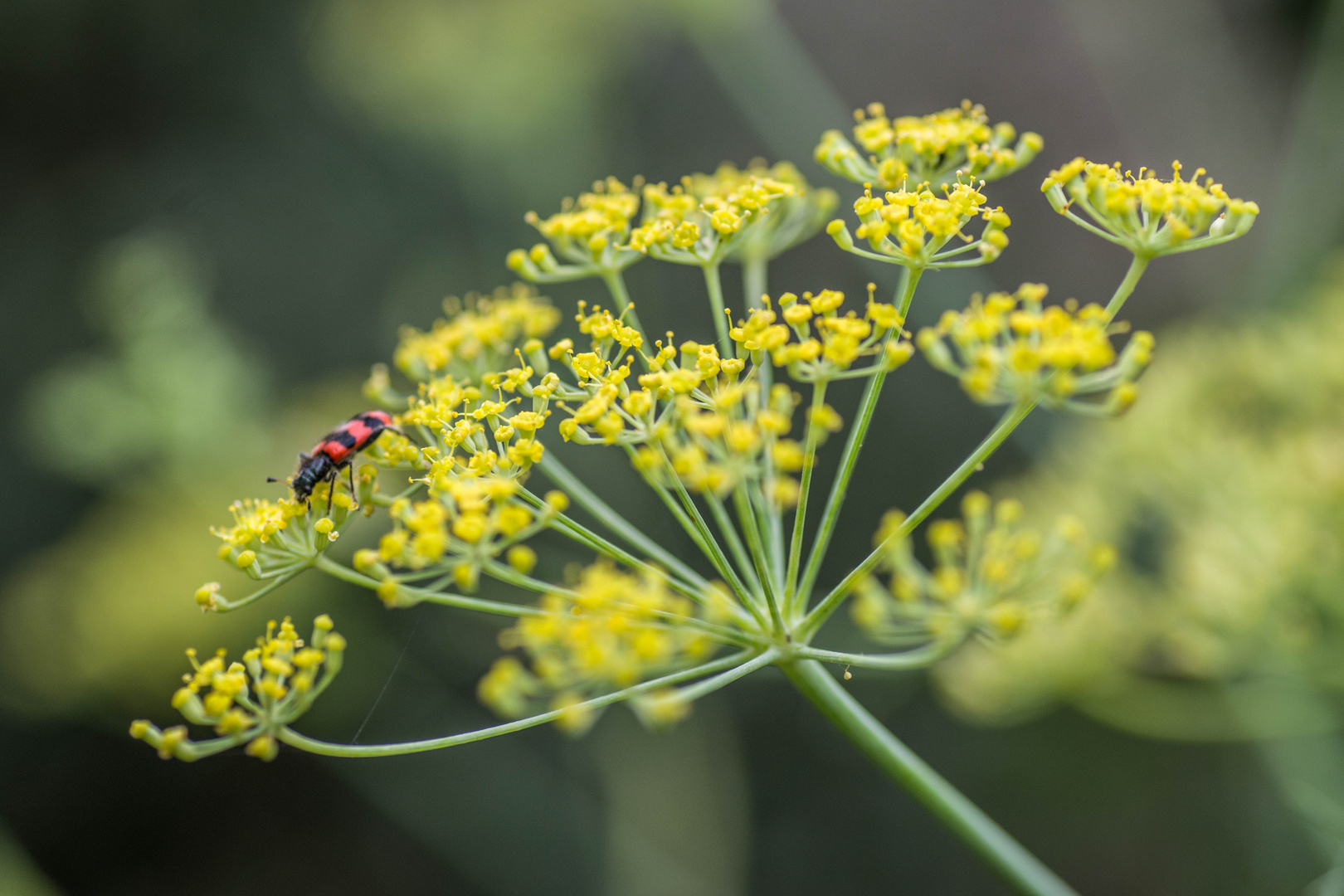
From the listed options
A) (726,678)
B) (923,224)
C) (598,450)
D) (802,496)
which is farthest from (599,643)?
(598,450)

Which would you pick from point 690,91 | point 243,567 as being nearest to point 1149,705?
point 243,567

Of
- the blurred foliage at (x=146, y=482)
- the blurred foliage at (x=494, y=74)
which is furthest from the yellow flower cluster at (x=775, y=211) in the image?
the blurred foliage at (x=146, y=482)

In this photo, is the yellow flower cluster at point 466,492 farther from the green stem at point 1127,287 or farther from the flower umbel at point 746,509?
the green stem at point 1127,287

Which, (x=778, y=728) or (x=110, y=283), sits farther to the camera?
(x=778, y=728)

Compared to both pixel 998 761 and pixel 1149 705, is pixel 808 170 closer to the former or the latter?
pixel 1149 705

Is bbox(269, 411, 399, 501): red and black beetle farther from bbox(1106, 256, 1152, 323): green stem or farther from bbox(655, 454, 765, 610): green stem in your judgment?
bbox(1106, 256, 1152, 323): green stem

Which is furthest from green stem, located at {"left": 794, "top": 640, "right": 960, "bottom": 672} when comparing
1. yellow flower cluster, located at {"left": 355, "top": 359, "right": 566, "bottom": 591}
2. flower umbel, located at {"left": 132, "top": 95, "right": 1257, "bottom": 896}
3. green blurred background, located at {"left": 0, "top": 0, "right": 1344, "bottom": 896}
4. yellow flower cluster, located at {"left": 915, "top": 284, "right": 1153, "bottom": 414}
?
green blurred background, located at {"left": 0, "top": 0, "right": 1344, "bottom": 896}
